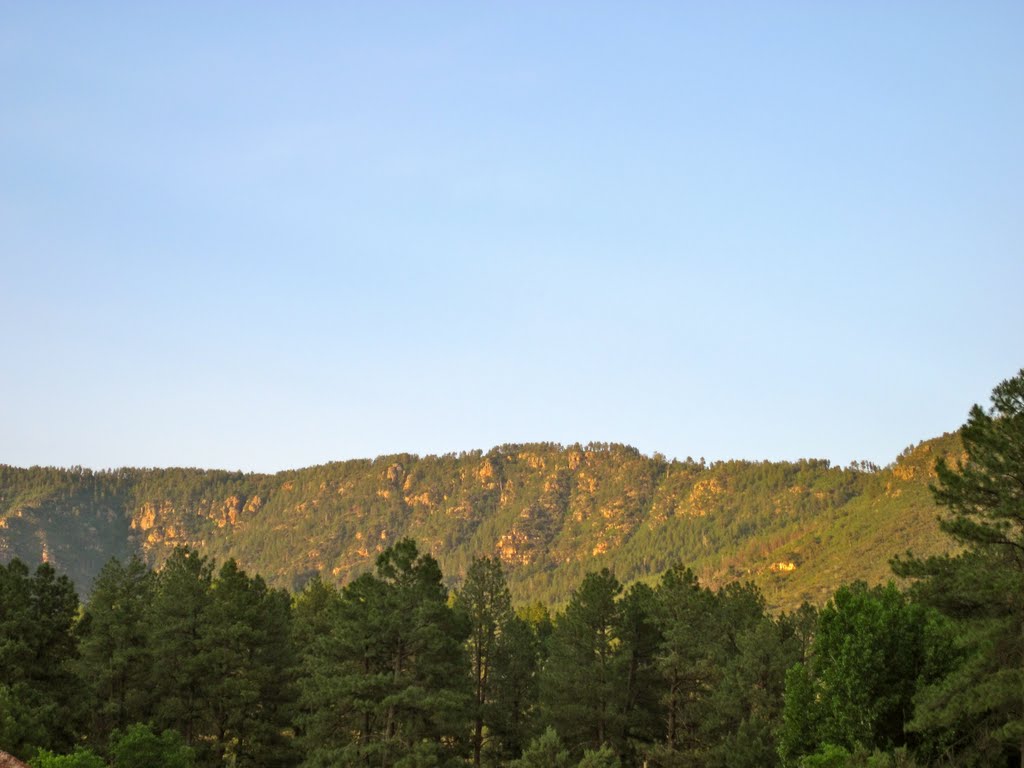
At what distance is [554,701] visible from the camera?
56.3m

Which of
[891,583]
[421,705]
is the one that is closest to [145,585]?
[421,705]

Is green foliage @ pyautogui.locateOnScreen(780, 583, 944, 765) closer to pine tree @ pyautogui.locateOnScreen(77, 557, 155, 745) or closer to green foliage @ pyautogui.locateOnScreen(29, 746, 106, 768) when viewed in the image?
green foliage @ pyautogui.locateOnScreen(29, 746, 106, 768)

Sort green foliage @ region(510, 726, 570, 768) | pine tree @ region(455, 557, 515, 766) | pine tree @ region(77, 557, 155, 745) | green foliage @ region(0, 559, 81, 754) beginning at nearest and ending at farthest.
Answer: green foliage @ region(0, 559, 81, 754) < green foliage @ region(510, 726, 570, 768) < pine tree @ region(77, 557, 155, 745) < pine tree @ region(455, 557, 515, 766)

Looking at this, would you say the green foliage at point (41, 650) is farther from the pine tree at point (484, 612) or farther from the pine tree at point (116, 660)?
the pine tree at point (484, 612)

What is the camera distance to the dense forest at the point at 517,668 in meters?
33.4

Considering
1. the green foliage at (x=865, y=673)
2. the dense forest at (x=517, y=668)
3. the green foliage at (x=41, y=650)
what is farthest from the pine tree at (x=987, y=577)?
the green foliage at (x=41, y=650)

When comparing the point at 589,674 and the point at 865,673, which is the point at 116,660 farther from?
the point at 865,673

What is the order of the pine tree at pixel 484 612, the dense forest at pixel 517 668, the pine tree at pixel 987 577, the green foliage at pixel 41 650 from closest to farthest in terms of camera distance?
the pine tree at pixel 987 577, the dense forest at pixel 517 668, the green foliage at pixel 41 650, the pine tree at pixel 484 612

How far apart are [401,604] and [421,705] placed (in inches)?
187

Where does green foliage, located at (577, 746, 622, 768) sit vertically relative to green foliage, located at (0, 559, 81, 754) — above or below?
below

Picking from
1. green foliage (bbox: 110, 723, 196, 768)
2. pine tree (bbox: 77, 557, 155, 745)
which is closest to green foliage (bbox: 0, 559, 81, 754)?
pine tree (bbox: 77, 557, 155, 745)

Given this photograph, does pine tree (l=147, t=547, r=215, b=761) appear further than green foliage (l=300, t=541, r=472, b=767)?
Yes

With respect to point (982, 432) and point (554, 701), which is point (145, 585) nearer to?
point (554, 701)

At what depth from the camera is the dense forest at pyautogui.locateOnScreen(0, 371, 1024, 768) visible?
33406 millimetres
